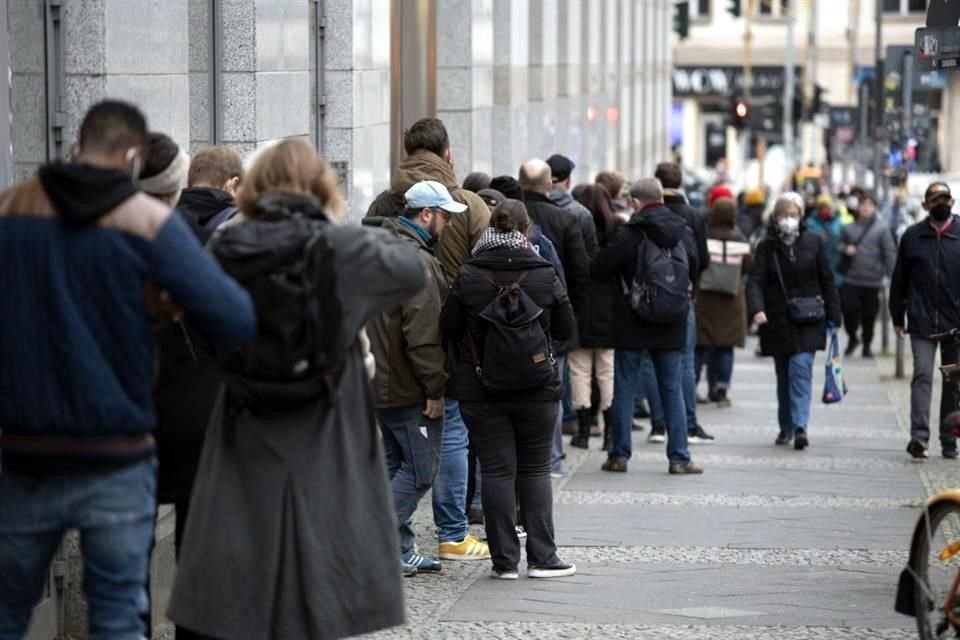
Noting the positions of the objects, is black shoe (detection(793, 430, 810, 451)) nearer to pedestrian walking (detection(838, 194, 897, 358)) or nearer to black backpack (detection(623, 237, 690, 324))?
black backpack (detection(623, 237, 690, 324))

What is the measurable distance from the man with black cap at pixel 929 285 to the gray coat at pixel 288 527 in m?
8.88

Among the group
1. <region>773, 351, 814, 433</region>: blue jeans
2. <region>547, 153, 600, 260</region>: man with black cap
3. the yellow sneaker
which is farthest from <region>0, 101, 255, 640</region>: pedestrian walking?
<region>773, 351, 814, 433</region>: blue jeans

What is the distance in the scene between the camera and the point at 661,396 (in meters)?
13.4

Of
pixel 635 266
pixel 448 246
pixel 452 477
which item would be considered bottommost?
pixel 452 477

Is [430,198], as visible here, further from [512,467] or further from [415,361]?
[512,467]

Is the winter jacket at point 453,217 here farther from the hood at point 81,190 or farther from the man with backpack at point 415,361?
the hood at point 81,190

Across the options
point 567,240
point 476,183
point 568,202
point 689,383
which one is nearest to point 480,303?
point 476,183

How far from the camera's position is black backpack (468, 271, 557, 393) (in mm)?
9125

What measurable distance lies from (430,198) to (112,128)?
3820 mm

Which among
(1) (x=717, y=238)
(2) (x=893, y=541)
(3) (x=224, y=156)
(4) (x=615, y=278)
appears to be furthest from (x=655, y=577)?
(1) (x=717, y=238)

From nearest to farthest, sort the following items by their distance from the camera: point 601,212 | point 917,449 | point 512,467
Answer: point 512,467 < point 917,449 < point 601,212

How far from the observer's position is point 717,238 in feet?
60.0

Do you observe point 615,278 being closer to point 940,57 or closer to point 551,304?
point 940,57

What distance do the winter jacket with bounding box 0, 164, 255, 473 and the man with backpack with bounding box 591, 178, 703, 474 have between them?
8.00 metres
